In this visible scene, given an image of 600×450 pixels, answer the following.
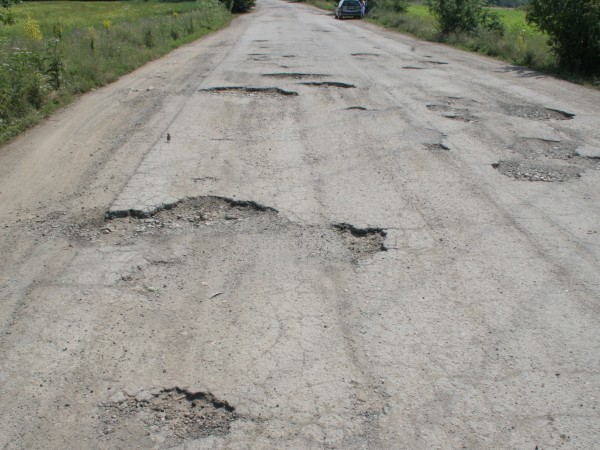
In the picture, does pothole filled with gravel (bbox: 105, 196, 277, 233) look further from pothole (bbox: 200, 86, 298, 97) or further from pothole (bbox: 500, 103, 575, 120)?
pothole (bbox: 500, 103, 575, 120)

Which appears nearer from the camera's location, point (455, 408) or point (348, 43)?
point (455, 408)

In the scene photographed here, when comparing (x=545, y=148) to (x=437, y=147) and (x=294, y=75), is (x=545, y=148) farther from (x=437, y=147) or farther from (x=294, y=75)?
(x=294, y=75)

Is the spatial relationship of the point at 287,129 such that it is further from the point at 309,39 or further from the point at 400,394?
the point at 309,39

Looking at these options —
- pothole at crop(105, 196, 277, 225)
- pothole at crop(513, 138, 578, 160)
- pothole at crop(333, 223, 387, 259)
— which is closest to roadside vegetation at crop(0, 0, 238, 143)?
pothole at crop(105, 196, 277, 225)

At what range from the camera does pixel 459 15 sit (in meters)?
22.2

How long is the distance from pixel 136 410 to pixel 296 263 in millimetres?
1818

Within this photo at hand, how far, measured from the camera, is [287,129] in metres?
8.12

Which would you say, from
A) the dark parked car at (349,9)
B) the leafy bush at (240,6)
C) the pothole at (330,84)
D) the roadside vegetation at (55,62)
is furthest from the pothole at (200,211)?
the leafy bush at (240,6)

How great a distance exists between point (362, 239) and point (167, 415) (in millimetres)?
2429

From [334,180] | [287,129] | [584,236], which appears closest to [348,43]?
[287,129]

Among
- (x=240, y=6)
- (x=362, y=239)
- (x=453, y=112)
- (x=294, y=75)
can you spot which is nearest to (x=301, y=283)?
(x=362, y=239)

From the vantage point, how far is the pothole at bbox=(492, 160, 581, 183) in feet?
20.8

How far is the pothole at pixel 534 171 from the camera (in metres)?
6.34

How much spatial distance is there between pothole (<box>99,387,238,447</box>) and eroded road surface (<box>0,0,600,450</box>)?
0.01 meters
